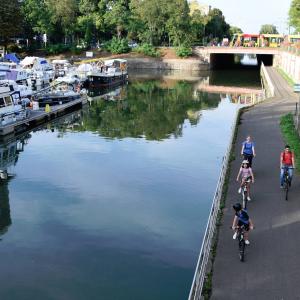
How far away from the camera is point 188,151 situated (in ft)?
123

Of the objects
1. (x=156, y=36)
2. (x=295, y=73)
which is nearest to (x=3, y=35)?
(x=156, y=36)

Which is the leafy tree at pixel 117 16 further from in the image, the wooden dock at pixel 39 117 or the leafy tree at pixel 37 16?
the wooden dock at pixel 39 117

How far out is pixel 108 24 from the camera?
426ft

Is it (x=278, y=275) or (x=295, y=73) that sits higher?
(x=295, y=73)

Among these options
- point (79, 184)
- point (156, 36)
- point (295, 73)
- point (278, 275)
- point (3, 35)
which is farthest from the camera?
point (156, 36)

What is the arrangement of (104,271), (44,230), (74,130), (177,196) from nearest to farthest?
(104,271) → (44,230) → (177,196) → (74,130)

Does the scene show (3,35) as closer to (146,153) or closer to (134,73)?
(134,73)

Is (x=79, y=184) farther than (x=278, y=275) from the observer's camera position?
Yes

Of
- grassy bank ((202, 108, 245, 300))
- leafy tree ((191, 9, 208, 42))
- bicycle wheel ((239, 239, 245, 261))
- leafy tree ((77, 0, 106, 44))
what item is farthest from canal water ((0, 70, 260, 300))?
leafy tree ((77, 0, 106, 44))

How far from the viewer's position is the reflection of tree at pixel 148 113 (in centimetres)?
4662

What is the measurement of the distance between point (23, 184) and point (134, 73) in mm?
87930

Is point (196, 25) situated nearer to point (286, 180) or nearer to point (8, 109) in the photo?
point (8, 109)

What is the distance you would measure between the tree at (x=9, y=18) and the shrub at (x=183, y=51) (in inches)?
1532

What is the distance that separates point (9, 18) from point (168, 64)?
39269 millimetres
